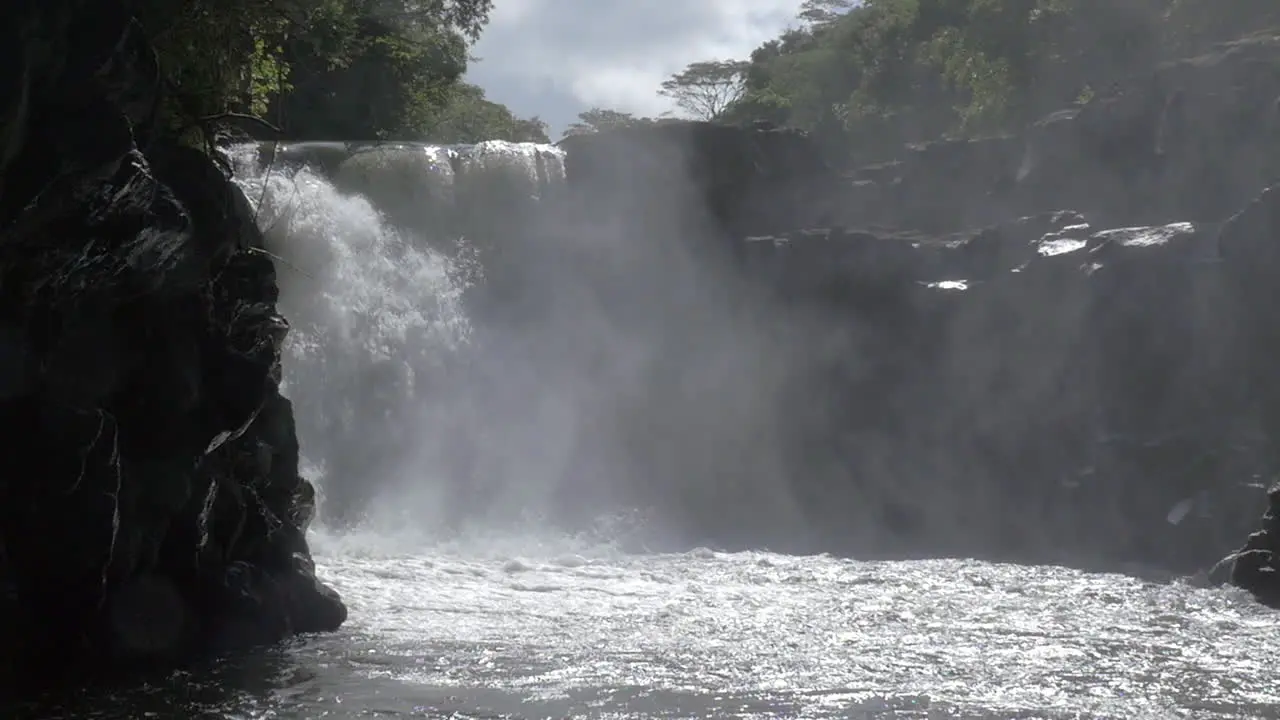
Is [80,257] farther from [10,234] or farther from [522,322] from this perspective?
[522,322]

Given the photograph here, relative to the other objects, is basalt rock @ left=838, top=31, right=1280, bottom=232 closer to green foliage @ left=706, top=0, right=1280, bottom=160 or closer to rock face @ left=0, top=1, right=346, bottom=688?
green foliage @ left=706, top=0, right=1280, bottom=160

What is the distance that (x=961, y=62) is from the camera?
160ft

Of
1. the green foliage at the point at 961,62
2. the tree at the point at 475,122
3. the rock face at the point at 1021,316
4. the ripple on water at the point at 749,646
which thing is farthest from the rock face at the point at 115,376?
the tree at the point at 475,122

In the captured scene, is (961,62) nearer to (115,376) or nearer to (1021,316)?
(1021,316)

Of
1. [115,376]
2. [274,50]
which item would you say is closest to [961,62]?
[274,50]

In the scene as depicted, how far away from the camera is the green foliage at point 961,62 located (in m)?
41.9

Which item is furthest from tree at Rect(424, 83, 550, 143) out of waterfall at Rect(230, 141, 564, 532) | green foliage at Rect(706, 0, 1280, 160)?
waterfall at Rect(230, 141, 564, 532)

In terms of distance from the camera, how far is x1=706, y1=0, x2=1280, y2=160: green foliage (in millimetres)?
41938

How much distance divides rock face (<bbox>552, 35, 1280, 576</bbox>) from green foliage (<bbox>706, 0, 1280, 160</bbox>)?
259 inches

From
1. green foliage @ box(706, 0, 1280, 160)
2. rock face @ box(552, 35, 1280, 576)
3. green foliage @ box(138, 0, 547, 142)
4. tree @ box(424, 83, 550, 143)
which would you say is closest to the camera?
green foliage @ box(138, 0, 547, 142)

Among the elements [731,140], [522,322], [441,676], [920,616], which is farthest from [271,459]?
[731,140]

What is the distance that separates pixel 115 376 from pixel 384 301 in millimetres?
13751

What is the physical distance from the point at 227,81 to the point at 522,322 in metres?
14.8

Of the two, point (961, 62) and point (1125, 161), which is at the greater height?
point (961, 62)
